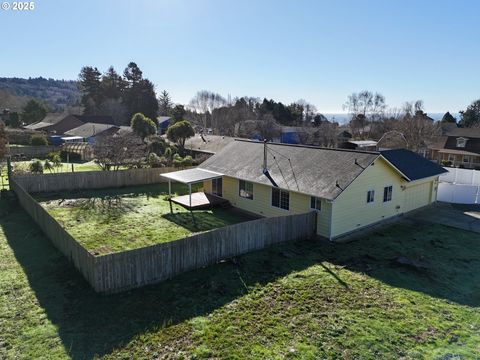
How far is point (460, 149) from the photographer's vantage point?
42531 millimetres

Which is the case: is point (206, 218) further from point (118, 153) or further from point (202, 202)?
point (118, 153)

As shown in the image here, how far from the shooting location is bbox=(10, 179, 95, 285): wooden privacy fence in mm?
11336

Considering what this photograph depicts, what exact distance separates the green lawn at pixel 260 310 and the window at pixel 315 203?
8.78ft

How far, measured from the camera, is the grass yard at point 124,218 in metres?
16.1

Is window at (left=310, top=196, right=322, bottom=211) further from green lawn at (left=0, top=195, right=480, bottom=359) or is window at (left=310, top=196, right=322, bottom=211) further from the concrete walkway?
the concrete walkway

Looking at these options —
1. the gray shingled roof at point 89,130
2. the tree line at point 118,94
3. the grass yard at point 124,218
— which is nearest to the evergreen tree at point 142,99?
the tree line at point 118,94

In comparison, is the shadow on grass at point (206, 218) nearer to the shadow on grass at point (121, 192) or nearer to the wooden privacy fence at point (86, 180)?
the shadow on grass at point (121, 192)

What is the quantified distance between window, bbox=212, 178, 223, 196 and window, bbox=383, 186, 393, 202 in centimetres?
1005

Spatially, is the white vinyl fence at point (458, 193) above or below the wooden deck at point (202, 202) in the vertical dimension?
above

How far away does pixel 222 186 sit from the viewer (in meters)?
23.1

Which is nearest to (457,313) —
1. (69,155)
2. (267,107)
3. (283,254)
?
(283,254)

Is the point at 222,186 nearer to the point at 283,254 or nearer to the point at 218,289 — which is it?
the point at 283,254

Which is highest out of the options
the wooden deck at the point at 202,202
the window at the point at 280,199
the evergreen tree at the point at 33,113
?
the evergreen tree at the point at 33,113

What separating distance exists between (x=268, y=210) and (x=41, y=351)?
524 inches
